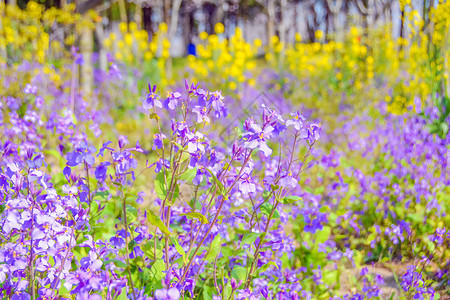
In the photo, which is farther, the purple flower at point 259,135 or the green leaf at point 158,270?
the green leaf at point 158,270

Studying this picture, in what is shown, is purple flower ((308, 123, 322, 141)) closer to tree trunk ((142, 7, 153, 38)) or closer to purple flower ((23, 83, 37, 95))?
purple flower ((23, 83, 37, 95))

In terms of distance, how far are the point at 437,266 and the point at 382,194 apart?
0.81 meters

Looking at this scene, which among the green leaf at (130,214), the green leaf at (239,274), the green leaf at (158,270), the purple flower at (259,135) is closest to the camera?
the purple flower at (259,135)

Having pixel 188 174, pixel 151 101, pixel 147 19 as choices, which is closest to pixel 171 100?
pixel 151 101

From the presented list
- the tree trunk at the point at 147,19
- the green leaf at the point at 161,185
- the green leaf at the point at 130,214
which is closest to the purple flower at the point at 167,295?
the green leaf at the point at 161,185

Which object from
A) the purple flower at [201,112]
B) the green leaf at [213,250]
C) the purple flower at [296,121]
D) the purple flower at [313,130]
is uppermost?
the purple flower at [201,112]

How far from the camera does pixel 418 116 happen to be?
4.23m

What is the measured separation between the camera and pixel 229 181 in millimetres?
1774

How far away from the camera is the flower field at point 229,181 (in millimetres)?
1447

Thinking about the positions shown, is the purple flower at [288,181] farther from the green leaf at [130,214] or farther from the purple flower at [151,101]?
the green leaf at [130,214]

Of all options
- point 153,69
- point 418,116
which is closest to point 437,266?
point 418,116

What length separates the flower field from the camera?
4.75ft

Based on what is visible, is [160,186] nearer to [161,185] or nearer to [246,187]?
[161,185]

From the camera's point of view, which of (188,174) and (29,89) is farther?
(29,89)
